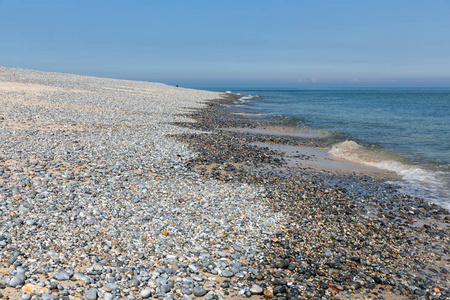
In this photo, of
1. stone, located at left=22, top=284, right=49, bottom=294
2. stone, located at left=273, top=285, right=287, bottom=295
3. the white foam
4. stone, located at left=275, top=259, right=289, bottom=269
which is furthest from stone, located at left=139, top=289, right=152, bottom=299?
the white foam

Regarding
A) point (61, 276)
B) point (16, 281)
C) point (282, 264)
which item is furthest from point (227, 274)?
point (16, 281)

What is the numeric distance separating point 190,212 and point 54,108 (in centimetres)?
1862

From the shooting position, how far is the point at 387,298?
6008 millimetres

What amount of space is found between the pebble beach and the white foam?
1302mm

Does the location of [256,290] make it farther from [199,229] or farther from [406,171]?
[406,171]

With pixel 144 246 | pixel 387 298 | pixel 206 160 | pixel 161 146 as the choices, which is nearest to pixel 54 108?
pixel 161 146

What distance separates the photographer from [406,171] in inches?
606

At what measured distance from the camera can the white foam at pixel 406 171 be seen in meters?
12.3

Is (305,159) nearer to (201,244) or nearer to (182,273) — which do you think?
(201,244)

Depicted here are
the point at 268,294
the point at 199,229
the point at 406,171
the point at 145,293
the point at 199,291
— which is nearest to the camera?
the point at 145,293

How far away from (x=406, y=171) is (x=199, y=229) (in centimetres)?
1214

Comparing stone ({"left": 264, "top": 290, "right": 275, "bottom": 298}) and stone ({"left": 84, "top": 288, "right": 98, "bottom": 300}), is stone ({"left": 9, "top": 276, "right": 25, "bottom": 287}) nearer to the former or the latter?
stone ({"left": 84, "top": 288, "right": 98, "bottom": 300})

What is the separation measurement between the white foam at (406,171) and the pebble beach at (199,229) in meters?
1.30

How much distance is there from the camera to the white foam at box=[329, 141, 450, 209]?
12268mm
